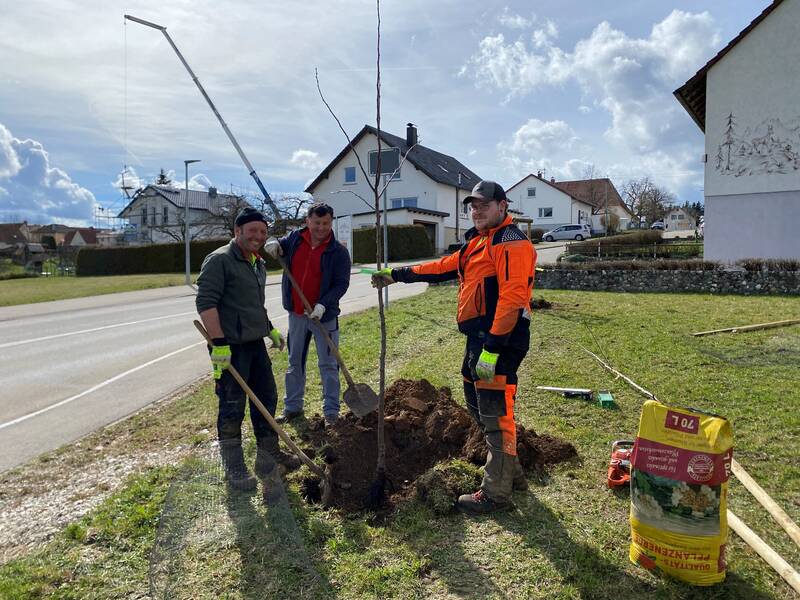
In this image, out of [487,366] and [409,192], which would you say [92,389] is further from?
[409,192]

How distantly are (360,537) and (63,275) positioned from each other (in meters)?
44.3

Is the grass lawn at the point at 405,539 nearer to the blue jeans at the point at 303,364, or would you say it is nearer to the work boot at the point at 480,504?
the work boot at the point at 480,504

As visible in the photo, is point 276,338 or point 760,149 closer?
point 276,338

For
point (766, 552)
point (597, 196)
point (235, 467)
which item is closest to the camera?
point (766, 552)

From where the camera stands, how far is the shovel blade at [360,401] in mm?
4508

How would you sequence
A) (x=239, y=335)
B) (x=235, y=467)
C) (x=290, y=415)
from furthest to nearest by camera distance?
(x=290, y=415), (x=239, y=335), (x=235, y=467)

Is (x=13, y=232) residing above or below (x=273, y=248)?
above

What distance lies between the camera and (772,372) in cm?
642

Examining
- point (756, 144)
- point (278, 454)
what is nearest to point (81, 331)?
point (278, 454)

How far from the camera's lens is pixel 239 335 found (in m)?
4.06

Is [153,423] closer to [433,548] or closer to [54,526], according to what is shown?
[54,526]

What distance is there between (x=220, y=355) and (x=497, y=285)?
1.94 meters

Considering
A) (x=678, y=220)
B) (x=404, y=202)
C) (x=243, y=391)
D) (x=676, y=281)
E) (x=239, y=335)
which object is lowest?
(x=243, y=391)

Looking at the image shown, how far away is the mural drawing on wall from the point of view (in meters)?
16.2
